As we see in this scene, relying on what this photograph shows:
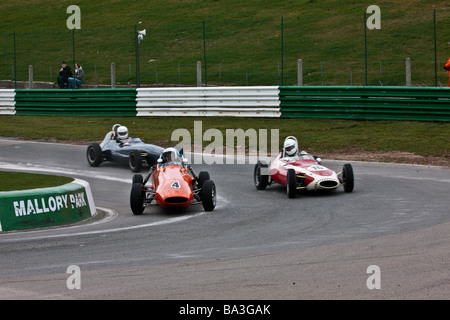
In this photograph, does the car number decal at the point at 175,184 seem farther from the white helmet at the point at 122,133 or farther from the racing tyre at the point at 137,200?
the white helmet at the point at 122,133

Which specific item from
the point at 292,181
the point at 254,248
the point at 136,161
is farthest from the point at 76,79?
the point at 254,248

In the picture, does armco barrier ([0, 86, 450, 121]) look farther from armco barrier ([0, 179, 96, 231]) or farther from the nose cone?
armco barrier ([0, 179, 96, 231])

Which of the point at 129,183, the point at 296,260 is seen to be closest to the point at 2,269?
the point at 296,260

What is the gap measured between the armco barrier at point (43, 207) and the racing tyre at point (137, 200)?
2.40 ft

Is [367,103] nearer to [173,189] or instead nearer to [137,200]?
[173,189]

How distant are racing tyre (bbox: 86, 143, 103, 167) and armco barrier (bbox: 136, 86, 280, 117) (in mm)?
7418

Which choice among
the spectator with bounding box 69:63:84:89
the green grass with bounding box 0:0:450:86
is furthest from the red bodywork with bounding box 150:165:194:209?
the spectator with bounding box 69:63:84:89

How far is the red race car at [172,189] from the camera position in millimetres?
13617

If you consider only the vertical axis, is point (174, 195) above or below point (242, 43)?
below

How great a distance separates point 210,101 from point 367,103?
214 inches

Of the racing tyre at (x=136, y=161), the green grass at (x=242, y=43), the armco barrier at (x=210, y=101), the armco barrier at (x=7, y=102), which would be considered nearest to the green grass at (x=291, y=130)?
the armco barrier at (x=210, y=101)

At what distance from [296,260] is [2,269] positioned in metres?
3.26

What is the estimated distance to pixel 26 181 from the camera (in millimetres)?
15773
